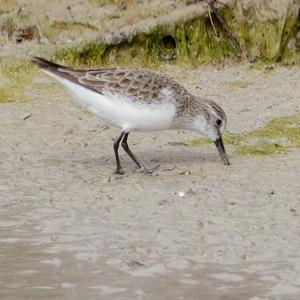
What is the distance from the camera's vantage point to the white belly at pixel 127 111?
943 cm

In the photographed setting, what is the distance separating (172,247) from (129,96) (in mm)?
2273

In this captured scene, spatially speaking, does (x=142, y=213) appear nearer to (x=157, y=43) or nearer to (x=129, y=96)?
(x=129, y=96)

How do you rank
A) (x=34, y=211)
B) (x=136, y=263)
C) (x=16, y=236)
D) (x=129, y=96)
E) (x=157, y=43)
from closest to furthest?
(x=136, y=263) → (x=16, y=236) → (x=34, y=211) → (x=129, y=96) → (x=157, y=43)

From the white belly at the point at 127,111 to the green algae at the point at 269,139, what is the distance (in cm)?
110

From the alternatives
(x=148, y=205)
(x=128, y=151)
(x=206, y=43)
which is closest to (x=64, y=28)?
(x=206, y=43)

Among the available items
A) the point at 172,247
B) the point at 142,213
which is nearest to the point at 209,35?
the point at 142,213

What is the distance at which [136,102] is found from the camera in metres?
9.43

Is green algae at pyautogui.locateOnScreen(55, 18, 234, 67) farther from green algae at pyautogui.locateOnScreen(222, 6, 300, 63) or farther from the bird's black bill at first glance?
the bird's black bill

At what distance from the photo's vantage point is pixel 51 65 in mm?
9703

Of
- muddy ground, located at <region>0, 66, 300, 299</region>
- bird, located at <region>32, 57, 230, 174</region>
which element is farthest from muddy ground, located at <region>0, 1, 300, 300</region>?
bird, located at <region>32, 57, 230, 174</region>

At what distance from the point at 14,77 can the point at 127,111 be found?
3.37 meters

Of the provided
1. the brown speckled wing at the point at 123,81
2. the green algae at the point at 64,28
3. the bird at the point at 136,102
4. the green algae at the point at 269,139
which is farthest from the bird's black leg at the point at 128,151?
the green algae at the point at 64,28

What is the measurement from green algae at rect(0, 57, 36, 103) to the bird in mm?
2451

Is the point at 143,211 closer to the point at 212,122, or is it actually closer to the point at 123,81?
the point at 123,81
